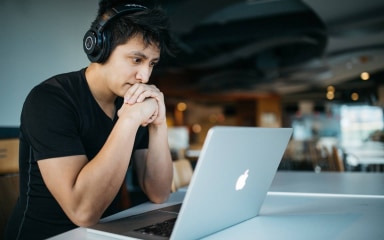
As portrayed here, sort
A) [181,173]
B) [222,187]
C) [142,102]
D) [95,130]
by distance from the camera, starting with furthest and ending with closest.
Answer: [181,173] < [95,130] < [142,102] < [222,187]

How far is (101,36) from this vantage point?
131 centimetres

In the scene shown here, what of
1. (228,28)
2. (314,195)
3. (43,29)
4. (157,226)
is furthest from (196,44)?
(157,226)

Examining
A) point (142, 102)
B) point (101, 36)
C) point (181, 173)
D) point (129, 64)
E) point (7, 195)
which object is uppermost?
point (101, 36)

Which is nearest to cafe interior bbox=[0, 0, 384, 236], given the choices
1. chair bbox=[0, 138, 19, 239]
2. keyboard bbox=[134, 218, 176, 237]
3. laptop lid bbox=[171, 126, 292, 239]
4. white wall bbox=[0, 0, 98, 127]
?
chair bbox=[0, 138, 19, 239]

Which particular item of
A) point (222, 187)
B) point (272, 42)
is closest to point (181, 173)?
point (222, 187)

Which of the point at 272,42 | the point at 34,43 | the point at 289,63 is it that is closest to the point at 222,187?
the point at 34,43

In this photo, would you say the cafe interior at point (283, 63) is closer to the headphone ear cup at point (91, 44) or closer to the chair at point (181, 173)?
the headphone ear cup at point (91, 44)

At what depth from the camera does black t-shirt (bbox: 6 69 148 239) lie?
3.65ft

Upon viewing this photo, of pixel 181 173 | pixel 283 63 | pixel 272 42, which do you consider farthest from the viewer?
pixel 283 63

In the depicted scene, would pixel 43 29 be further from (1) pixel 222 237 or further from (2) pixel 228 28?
(2) pixel 228 28

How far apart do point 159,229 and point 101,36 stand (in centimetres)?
76

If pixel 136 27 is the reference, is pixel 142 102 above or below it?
below

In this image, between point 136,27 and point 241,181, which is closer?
point 241,181

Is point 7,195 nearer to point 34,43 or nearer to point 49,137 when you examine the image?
point 49,137
